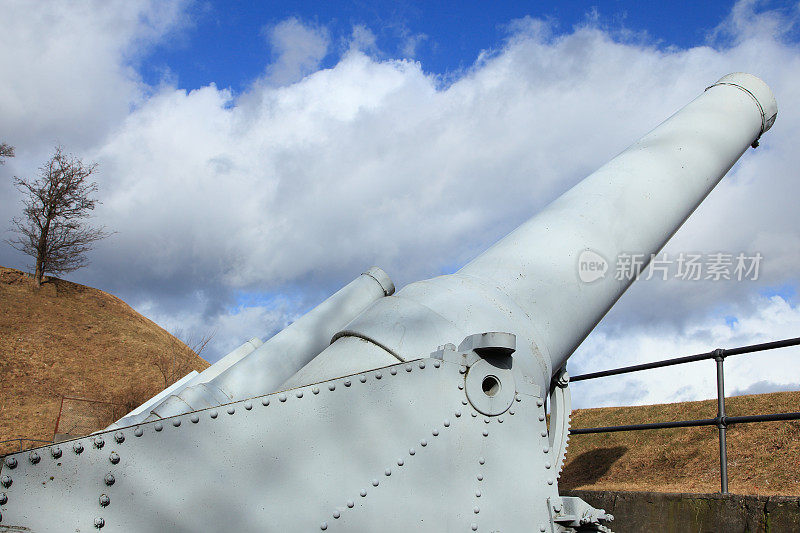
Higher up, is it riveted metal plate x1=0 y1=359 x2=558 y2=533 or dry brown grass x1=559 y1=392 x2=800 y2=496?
dry brown grass x1=559 y1=392 x2=800 y2=496

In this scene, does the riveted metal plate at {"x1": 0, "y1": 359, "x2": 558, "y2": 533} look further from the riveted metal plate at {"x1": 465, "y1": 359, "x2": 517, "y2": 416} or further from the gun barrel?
the gun barrel

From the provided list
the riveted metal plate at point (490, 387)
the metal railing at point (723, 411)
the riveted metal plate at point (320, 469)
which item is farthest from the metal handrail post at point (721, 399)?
the riveted metal plate at point (490, 387)

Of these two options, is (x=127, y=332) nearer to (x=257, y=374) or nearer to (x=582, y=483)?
(x=582, y=483)

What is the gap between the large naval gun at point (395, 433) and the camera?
6.64 feet

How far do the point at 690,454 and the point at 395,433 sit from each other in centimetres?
719

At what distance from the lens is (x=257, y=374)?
379 cm

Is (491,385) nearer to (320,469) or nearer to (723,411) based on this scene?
(320,469)

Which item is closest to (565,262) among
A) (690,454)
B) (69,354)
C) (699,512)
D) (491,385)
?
(491,385)

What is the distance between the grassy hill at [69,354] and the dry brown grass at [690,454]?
15988mm

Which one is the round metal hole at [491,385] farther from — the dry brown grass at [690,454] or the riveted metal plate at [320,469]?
the dry brown grass at [690,454]

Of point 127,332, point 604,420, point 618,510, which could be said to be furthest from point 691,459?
point 127,332

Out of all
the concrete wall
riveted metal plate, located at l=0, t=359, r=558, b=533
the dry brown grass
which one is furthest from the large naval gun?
the dry brown grass

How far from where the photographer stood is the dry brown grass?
705 centimetres

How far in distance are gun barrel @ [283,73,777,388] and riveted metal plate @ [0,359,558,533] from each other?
0.33 metres
